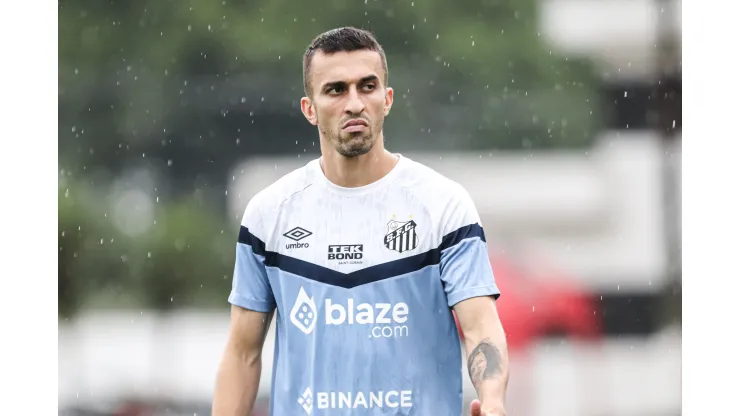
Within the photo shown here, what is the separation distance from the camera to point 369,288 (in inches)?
169

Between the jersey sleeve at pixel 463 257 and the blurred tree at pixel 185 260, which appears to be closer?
the jersey sleeve at pixel 463 257

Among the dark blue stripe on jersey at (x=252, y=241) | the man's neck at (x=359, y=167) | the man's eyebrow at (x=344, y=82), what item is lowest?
the dark blue stripe on jersey at (x=252, y=241)

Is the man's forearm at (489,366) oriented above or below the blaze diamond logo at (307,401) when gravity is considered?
above

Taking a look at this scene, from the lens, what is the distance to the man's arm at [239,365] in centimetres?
444

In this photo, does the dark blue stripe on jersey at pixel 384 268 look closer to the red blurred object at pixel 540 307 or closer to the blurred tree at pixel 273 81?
the red blurred object at pixel 540 307

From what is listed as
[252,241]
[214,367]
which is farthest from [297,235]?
[214,367]

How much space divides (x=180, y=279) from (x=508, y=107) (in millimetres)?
5268

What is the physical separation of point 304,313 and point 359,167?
1.95 feet

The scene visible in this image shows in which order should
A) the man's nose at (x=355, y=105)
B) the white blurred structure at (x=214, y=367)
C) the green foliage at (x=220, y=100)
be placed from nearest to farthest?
the man's nose at (x=355, y=105) → the white blurred structure at (x=214, y=367) → the green foliage at (x=220, y=100)

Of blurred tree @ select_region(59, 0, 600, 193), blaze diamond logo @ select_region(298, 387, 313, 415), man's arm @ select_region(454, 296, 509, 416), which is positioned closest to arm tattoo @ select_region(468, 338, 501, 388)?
man's arm @ select_region(454, 296, 509, 416)

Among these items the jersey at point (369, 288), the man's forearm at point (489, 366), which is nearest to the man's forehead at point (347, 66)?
the jersey at point (369, 288)

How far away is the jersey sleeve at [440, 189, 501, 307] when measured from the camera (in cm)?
420

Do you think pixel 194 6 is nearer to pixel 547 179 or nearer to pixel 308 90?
pixel 547 179

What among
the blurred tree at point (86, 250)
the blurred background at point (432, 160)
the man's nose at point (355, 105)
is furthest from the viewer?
the blurred tree at point (86, 250)
